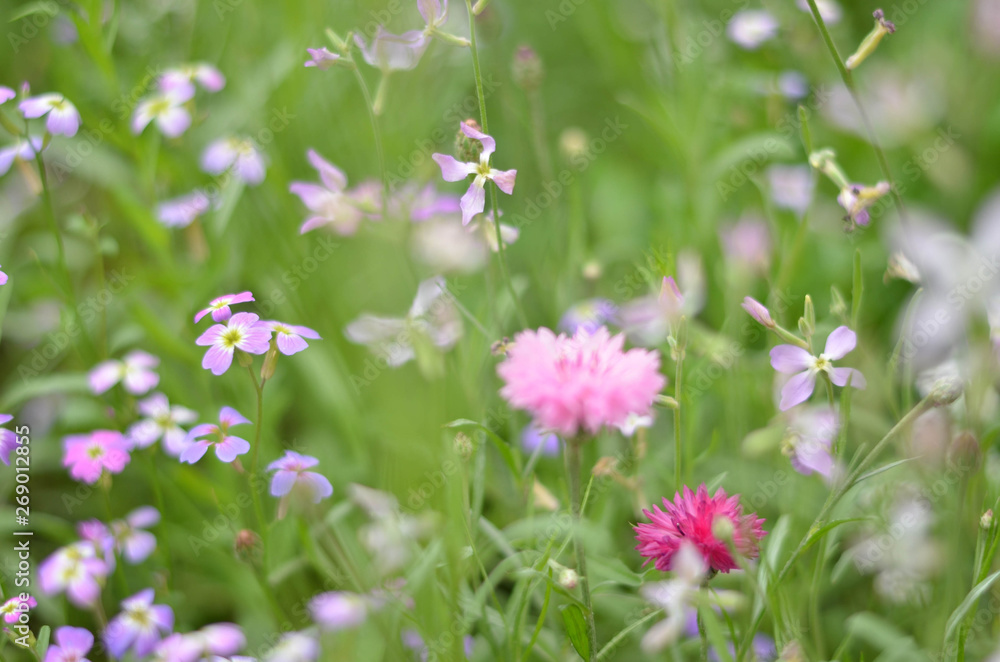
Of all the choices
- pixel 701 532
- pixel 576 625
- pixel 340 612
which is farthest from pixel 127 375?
pixel 701 532

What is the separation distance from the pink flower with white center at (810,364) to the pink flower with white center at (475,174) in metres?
0.38

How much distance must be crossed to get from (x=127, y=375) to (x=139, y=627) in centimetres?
44

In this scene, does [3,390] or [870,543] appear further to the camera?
[3,390]

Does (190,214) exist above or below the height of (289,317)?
above

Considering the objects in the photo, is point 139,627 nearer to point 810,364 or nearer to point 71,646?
point 71,646

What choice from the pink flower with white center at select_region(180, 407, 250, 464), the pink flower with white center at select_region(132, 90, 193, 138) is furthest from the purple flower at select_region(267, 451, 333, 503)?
the pink flower with white center at select_region(132, 90, 193, 138)

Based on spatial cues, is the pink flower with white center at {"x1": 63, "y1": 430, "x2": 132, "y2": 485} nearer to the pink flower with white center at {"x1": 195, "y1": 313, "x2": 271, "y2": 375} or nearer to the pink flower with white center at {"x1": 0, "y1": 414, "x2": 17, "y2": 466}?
the pink flower with white center at {"x1": 0, "y1": 414, "x2": 17, "y2": 466}

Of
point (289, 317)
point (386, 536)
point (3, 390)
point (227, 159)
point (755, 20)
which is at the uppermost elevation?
point (755, 20)

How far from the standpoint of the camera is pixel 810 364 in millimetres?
1035

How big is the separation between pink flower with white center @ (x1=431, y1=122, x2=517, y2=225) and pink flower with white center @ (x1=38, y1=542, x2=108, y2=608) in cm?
76

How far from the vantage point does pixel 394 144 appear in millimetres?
1957

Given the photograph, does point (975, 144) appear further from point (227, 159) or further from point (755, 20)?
point (227, 159)

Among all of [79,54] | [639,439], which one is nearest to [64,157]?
[79,54]

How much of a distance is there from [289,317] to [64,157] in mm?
776
